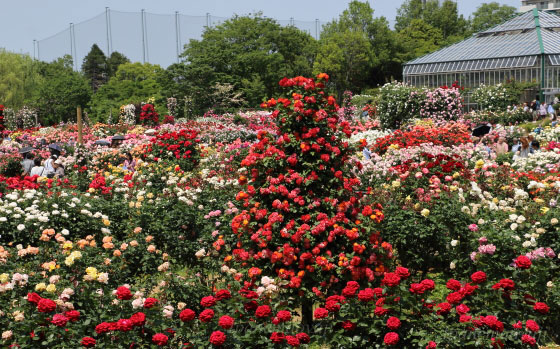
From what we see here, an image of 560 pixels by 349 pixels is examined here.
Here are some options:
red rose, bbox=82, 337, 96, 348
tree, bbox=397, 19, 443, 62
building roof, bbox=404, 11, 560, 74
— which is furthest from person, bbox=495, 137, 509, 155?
tree, bbox=397, 19, 443, 62

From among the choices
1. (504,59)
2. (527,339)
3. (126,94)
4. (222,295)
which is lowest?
(527,339)

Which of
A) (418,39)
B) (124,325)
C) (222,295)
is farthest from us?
(418,39)

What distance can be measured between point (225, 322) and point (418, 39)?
5026cm

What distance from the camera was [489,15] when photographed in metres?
57.2

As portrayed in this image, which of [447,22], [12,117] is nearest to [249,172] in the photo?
[12,117]

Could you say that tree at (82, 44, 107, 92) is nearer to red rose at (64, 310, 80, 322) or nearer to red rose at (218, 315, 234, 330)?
red rose at (64, 310, 80, 322)

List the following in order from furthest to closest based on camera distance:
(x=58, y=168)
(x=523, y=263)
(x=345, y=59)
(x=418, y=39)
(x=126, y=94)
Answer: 1. (x=418, y=39)
2. (x=345, y=59)
3. (x=126, y=94)
4. (x=58, y=168)
5. (x=523, y=263)

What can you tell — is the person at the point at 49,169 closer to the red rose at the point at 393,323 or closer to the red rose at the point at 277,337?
the red rose at the point at 277,337

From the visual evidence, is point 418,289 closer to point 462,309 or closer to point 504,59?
point 462,309

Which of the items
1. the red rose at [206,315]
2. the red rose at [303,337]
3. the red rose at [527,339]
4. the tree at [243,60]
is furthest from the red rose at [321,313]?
the tree at [243,60]

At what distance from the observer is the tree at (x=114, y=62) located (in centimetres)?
5797

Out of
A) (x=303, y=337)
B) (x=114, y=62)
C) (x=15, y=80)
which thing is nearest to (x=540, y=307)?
(x=303, y=337)

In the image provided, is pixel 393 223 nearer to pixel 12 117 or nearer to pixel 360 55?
pixel 12 117

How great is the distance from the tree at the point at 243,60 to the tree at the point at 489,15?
18284 millimetres
